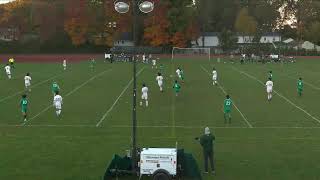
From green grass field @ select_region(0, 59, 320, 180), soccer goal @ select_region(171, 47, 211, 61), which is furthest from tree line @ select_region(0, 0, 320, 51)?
green grass field @ select_region(0, 59, 320, 180)

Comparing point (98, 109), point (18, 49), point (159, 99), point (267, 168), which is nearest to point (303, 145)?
point (267, 168)

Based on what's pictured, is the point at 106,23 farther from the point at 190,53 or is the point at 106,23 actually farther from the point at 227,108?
the point at 227,108

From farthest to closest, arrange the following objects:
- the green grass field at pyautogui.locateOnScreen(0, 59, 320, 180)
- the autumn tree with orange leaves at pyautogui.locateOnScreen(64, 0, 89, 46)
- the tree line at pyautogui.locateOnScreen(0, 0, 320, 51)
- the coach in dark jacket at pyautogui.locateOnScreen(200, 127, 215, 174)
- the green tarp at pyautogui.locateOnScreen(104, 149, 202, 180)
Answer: the autumn tree with orange leaves at pyautogui.locateOnScreen(64, 0, 89, 46)
the tree line at pyautogui.locateOnScreen(0, 0, 320, 51)
the green grass field at pyautogui.locateOnScreen(0, 59, 320, 180)
the coach in dark jacket at pyautogui.locateOnScreen(200, 127, 215, 174)
the green tarp at pyautogui.locateOnScreen(104, 149, 202, 180)

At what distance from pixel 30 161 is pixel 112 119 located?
974cm

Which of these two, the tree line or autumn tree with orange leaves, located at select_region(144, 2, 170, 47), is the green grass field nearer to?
autumn tree with orange leaves, located at select_region(144, 2, 170, 47)

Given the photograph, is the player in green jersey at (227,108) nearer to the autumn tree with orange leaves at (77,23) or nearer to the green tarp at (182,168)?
the green tarp at (182,168)

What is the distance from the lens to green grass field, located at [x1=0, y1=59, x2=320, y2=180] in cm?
1742

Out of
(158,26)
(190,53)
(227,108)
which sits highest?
(158,26)

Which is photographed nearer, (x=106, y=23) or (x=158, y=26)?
(x=158, y=26)

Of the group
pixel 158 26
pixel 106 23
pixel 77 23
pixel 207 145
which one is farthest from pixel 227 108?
pixel 77 23

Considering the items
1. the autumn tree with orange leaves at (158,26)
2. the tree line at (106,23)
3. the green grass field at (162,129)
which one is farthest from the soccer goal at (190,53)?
the green grass field at (162,129)

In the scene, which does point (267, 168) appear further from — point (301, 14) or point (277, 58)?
point (301, 14)

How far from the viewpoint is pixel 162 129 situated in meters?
24.8

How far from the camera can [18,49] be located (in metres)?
99.2
